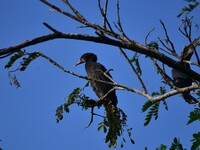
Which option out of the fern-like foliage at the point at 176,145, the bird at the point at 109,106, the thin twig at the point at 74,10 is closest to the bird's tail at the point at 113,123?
the bird at the point at 109,106

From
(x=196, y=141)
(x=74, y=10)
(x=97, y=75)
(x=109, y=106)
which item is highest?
(x=97, y=75)

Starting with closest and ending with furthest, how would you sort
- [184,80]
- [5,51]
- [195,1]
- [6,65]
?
[5,51]
[195,1]
[6,65]
[184,80]

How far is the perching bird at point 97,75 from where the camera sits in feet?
24.9

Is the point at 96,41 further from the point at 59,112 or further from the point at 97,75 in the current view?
the point at 97,75

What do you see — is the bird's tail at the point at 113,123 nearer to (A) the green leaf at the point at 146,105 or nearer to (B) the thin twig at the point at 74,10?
(A) the green leaf at the point at 146,105

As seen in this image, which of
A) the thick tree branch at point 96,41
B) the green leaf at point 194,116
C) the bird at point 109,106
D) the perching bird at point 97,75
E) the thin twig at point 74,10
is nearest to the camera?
the thick tree branch at point 96,41

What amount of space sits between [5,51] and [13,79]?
1.17m

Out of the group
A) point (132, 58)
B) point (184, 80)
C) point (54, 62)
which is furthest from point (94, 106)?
point (184, 80)

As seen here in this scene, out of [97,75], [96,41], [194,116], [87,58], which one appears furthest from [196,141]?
[87,58]

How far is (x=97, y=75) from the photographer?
8336 mm

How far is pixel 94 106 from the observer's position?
530cm

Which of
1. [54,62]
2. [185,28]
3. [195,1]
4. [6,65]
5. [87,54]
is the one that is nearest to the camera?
[195,1]

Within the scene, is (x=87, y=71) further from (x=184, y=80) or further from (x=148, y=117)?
(x=148, y=117)

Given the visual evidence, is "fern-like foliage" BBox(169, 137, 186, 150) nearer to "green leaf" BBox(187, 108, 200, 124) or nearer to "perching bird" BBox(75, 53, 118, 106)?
"green leaf" BBox(187, 108, 200, 124)
